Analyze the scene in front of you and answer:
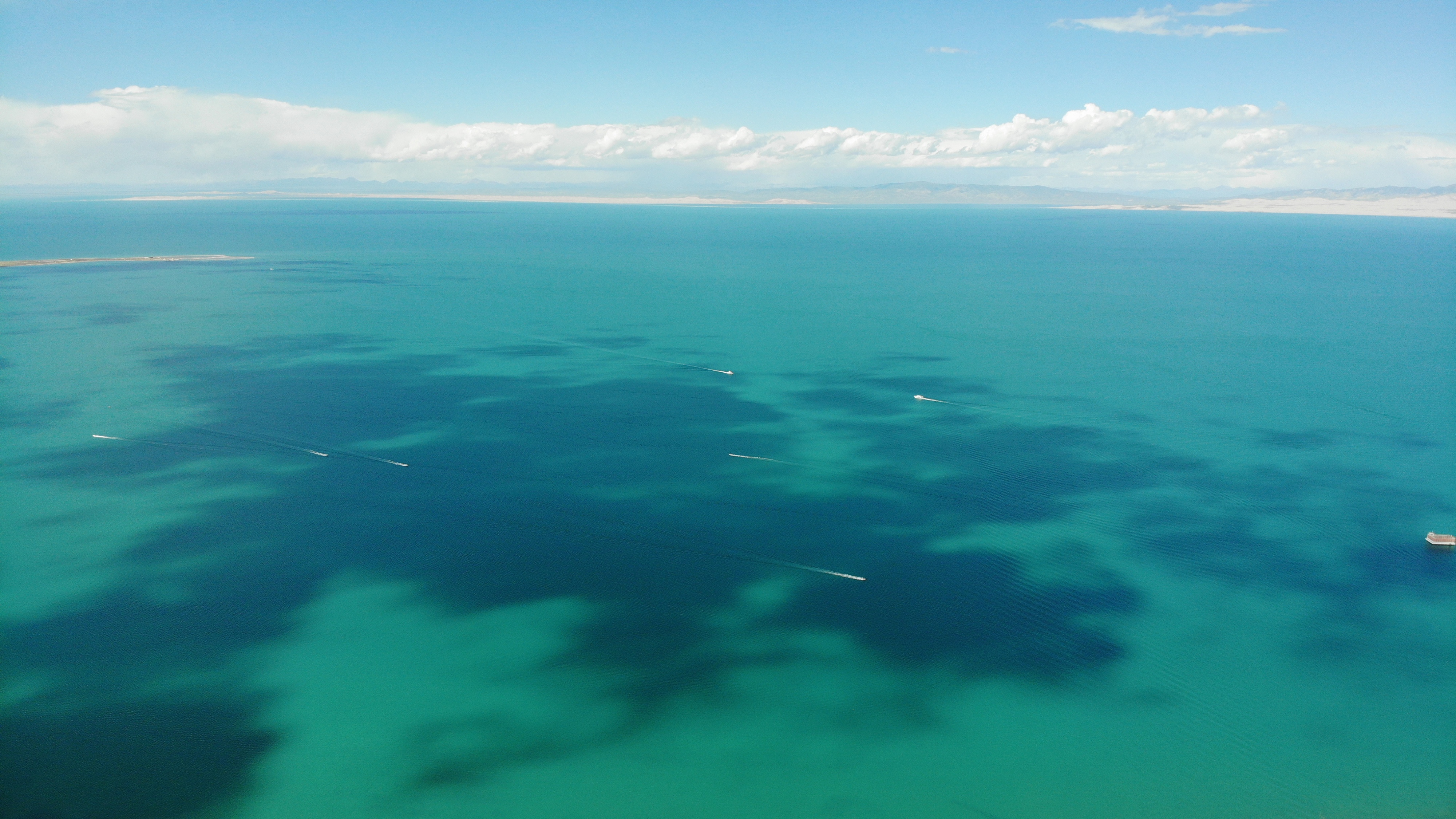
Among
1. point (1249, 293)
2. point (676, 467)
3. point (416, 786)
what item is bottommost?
point (416, 786)

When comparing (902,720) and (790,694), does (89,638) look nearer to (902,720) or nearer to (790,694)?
(790,694)

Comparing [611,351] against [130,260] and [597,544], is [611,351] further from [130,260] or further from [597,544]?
[130,260]

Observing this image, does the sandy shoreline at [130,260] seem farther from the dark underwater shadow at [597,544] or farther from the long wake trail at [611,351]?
the dark underwater shadow at [597,544]

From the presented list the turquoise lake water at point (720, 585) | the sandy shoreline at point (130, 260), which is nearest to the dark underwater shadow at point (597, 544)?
the turquoise lake water at point (720, 585)

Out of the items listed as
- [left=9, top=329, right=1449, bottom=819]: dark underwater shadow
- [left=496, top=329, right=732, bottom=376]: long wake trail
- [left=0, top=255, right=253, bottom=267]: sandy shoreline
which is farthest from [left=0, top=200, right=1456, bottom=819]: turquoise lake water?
[left=0, top=255, right=253, bottom=267]: sandy shoreline

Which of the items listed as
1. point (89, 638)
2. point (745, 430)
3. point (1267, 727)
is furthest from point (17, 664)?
point (1267, 727)

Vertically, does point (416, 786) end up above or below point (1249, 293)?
below

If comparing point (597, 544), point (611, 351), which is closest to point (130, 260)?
point (611, 351)
